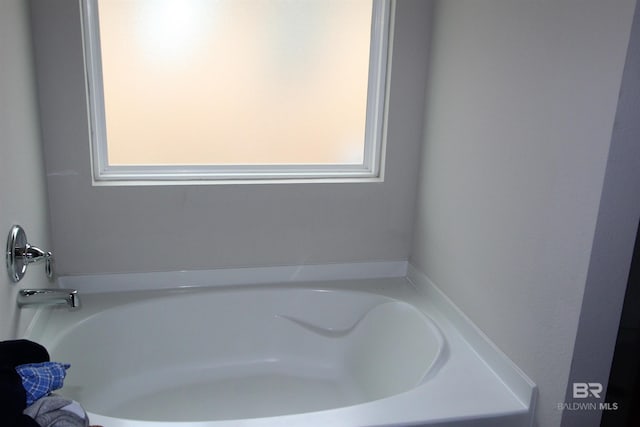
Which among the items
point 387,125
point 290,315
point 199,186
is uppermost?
point 387,125

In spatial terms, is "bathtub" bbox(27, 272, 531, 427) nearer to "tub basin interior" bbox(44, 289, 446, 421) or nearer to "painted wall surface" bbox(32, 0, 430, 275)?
"tub basin interior" bbox(44, 289, 446, 421)

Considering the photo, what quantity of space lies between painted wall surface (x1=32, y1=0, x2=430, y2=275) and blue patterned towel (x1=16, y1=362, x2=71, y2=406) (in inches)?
39.3

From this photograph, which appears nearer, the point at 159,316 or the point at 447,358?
the point at 447,358

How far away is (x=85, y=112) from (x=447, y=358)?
156 cm

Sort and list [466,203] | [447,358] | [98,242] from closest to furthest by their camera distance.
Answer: [447,358] → [466,203] → [98,242]

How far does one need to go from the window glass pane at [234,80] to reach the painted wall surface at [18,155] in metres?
0.32

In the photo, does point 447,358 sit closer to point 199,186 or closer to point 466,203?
point 466,203

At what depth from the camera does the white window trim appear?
2.03 meters

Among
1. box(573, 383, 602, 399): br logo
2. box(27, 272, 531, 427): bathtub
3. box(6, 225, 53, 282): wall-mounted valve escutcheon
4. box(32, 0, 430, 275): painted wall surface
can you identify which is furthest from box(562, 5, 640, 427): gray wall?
box(6, 225, 53, 282): wall-mounted valve escutcheon

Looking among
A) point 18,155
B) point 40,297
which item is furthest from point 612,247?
point 18,155

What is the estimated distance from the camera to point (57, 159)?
1993mm

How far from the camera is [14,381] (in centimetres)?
106

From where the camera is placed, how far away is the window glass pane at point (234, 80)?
207cm

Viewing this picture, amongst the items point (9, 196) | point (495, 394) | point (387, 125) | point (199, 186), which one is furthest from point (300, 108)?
point (495, 394)
